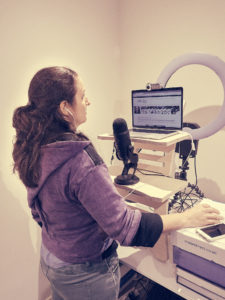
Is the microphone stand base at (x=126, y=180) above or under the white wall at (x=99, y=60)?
under

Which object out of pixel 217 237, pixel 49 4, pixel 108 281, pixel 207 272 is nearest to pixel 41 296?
pixel 108 281

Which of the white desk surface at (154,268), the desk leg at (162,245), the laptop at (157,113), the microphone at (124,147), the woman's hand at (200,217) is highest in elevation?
the laptop at (157,113)

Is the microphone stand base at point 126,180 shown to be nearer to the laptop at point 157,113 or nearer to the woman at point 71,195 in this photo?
the laptop at point 157,113

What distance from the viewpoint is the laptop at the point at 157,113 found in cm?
109

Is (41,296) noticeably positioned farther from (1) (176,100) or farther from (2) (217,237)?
(1) (176,100)

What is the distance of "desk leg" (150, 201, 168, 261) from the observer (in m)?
1.05

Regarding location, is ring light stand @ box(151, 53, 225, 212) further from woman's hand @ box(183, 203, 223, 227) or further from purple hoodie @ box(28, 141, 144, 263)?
purple hoodie @ box(28, 141, 144, 263)

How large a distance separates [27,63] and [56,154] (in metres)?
0.87

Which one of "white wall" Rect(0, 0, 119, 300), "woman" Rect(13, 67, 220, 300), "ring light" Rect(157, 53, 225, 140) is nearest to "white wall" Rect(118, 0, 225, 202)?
"ring light" Rect(157, 53, 225, 140)

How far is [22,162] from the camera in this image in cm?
73

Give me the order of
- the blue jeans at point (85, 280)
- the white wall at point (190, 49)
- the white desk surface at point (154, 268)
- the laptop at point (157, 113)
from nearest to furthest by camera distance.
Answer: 1. the blue jeans at point (85, 280)
2. the white desk surface at point (154, 268)
3. the laptop at point (157, 113)
4. the white wall at point (190, 49)

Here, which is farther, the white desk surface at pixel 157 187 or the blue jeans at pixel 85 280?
the white desk surface at pixel 157 187

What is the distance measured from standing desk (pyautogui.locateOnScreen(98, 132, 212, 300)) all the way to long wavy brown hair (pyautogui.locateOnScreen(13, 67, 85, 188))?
0.43 metres

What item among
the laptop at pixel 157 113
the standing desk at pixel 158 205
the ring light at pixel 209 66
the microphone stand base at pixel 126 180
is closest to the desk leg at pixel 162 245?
the standing desk at pixel 158 205
